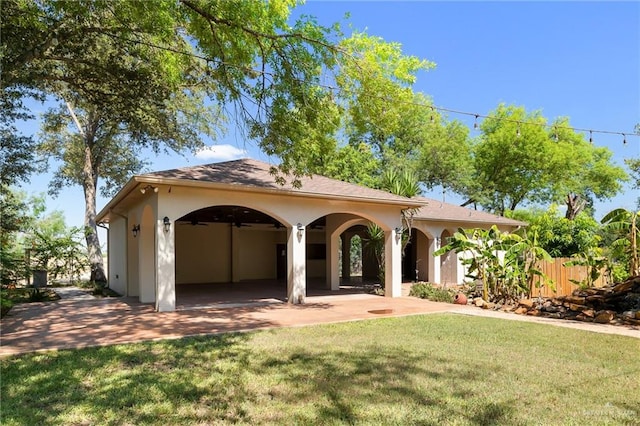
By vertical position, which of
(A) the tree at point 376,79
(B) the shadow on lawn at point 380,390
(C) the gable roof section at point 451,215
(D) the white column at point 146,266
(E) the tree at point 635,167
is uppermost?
(E) the tree at point 635,167

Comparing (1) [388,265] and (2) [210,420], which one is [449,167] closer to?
(1) [388,265]

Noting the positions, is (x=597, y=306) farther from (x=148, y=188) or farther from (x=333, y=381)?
(x=148, y=188)

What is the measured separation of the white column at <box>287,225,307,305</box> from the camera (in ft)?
43.6

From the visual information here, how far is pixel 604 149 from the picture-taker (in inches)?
1465

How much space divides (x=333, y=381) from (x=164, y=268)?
23.6ft

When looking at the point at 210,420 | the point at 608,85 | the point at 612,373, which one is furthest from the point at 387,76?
the point at 608,85

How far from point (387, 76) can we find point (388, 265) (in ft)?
26.9

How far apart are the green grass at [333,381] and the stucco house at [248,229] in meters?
4.78

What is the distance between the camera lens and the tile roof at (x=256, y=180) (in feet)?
38.0

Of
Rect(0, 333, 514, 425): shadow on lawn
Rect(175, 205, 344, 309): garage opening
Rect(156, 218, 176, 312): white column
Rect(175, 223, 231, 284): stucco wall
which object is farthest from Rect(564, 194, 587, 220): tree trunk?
Rect(0, 333, 514, 425): shadow on lawn

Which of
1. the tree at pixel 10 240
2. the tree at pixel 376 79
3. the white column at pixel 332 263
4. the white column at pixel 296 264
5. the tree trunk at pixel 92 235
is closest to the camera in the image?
the tree at pixel 376 79

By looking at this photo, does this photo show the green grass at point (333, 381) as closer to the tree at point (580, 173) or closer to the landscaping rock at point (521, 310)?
the landscaping rock at point (521, 310)

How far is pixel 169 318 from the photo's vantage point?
10.2 metres

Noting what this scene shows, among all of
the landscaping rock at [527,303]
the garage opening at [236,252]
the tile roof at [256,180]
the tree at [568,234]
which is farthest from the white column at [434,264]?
the landscaping rock at [527,303]
